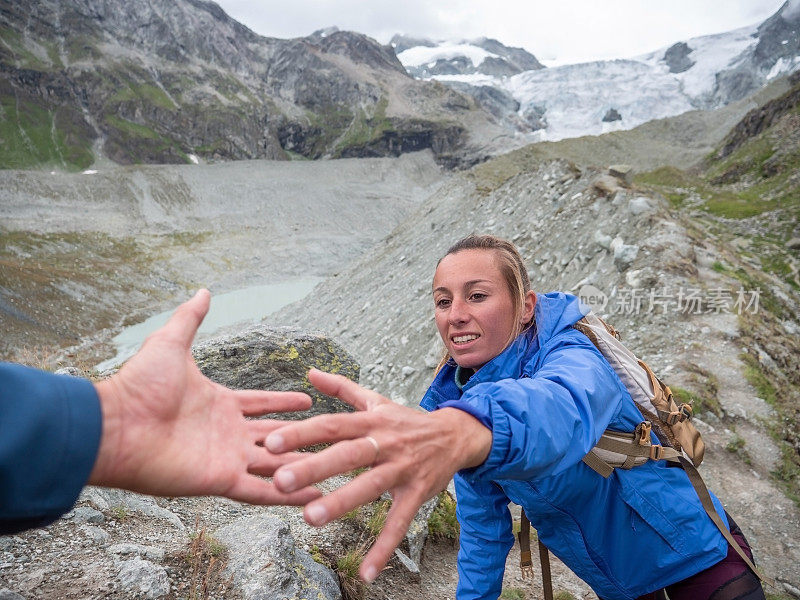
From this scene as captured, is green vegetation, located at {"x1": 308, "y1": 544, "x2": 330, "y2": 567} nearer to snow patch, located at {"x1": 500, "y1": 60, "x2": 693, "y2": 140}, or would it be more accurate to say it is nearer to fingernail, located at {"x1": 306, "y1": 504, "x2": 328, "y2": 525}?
fingernail, located at {"x1": 306, "y1": 504, "x2": 328, "y2": 525}

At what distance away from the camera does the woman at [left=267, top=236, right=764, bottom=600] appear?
150 centimetres

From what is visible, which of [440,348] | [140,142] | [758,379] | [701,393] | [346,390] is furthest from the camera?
[140,142]

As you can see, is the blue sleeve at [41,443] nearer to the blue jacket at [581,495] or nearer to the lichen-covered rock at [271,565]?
the blue jacket at [581,495]

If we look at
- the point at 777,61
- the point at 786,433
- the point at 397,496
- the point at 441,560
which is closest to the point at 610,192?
the point at 786,433

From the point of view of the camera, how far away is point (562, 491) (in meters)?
2.62

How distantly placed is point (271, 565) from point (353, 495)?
2396mm

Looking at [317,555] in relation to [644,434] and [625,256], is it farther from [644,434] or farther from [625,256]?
[625,256]

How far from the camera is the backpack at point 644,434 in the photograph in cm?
254

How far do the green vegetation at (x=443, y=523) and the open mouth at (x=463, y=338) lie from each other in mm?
3585

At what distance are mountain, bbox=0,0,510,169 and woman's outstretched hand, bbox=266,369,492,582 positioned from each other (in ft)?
419

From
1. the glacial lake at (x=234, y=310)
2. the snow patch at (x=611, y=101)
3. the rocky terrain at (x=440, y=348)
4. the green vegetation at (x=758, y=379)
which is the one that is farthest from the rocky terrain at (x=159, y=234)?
the snow patch at (x=611, y=101)

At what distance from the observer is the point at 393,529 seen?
1.50m

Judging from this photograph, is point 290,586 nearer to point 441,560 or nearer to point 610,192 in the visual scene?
point 441,560

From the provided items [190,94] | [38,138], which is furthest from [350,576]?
[190,94]
